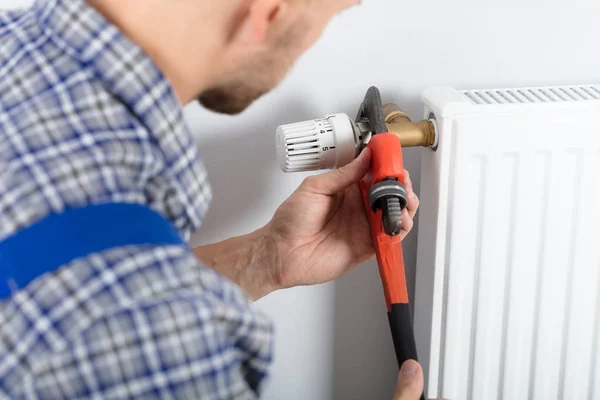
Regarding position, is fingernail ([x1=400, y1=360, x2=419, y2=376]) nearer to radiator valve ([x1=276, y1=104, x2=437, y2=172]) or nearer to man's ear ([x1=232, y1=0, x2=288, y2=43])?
radiator valve ([x1=276, y1=104, x2=437, y2=172])

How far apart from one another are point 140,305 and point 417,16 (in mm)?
547

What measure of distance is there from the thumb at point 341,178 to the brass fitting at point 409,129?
0.08 meters

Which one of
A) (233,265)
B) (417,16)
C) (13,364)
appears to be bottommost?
(233,265)

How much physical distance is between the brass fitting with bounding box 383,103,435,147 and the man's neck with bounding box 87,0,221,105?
0.31 meters

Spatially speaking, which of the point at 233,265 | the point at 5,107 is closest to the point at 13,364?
the point at 5,107

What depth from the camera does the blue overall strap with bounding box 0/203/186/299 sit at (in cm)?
38

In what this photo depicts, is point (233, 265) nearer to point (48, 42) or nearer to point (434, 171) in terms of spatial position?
point (434, 171)

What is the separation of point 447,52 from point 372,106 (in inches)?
5.7

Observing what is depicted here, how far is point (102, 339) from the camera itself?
1.24 ft

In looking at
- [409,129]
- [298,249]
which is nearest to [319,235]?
[298,249]

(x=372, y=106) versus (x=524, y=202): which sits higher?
(x=372, y=106)

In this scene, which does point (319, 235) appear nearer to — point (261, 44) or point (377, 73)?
point (377, 73)

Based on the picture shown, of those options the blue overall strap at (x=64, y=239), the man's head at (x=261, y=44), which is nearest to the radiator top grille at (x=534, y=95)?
the man's head at (x=261, y=44)

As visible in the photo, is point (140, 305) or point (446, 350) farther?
point (446, 350)
